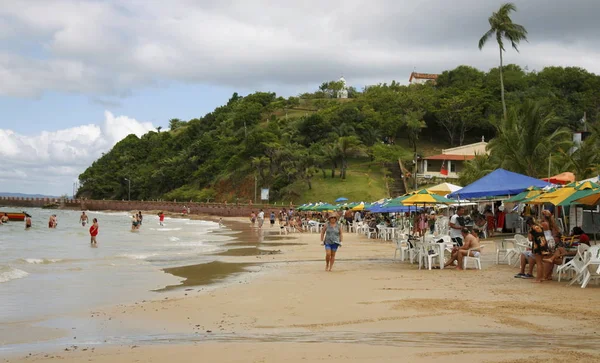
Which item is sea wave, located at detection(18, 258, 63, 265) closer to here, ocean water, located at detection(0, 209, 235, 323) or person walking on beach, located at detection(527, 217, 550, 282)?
ocean water, located at detection(0, 209, 235, 323)

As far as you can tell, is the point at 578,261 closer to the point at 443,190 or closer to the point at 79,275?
the point at 443,190

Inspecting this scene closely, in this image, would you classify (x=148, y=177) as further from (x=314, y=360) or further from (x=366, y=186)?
(x=314, y=360)

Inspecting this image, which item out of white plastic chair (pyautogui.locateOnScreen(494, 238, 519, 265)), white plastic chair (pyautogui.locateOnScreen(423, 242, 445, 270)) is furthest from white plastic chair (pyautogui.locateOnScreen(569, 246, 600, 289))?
white plastic chair (pyautogui.locateOnScreen(423, 242, 445, 270))

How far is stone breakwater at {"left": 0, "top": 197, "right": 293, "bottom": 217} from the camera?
2707 inches

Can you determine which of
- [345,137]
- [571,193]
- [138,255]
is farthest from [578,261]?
[345,137]

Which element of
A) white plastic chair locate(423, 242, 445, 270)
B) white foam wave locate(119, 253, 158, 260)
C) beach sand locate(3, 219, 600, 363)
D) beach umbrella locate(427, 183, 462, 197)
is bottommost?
white foam wave locate(119, 253, 158, 260)

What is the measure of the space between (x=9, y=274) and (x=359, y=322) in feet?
33.0

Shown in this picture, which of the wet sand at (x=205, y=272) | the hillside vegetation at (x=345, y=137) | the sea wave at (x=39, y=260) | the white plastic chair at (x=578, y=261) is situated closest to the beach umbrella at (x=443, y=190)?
the wet sand at (x=205, y=272)

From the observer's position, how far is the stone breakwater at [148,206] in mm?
68750

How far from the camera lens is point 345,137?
66.4m

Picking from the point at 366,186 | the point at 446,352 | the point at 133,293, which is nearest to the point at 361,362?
the point at 446,352

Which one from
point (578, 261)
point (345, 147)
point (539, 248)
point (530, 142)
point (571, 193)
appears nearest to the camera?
point (578, 261)

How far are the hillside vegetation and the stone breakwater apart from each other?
325 cm

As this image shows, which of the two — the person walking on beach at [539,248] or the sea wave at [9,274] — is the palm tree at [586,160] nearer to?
the person walking on beach at [539,248]
